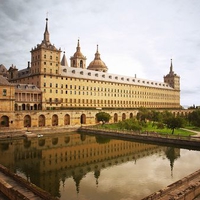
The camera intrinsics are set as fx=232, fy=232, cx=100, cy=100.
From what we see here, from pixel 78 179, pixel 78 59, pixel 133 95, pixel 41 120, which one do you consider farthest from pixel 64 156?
pixel 78 59

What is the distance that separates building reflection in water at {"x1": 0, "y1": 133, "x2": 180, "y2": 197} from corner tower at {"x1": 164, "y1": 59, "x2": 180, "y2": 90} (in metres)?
89.2

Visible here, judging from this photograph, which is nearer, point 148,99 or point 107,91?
point 107,91

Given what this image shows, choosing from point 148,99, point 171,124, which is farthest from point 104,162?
point 148,99

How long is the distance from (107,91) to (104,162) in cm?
5762

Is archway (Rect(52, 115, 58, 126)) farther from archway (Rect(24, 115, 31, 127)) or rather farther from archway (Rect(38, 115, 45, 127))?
archway (Rect(24, 115, 31, 127))

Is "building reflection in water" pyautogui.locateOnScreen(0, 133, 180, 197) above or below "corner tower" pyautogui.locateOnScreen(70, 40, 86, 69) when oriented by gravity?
below

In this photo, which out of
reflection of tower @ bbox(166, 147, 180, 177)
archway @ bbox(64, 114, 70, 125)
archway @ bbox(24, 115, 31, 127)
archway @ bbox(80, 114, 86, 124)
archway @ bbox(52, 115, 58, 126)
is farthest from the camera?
archway @ bbox(80, 114, 86, 124)

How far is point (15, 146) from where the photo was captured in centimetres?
3944

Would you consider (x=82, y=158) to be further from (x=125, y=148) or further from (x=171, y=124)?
(x=171, y=124)

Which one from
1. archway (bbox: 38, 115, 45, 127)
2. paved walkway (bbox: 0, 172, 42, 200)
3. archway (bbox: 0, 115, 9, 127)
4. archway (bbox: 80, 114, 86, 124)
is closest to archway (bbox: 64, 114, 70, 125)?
archway (bbox: 80, 114, 86, 124)

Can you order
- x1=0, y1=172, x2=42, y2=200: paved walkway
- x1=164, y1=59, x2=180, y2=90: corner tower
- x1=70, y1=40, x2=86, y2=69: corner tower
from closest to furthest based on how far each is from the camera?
x1=0, y1=172, x2=42, y2=200: paved walkway → x1=70, y1=40, x2=86, y2=69: corner tower → x1=164, y1=59, x2=180, y2=90: corner tower

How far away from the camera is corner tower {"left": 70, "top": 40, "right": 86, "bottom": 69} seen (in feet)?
345

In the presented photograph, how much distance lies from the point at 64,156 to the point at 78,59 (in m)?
76.1

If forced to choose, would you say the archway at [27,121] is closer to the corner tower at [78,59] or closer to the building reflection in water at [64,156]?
the building reflection in water at [64,156]
